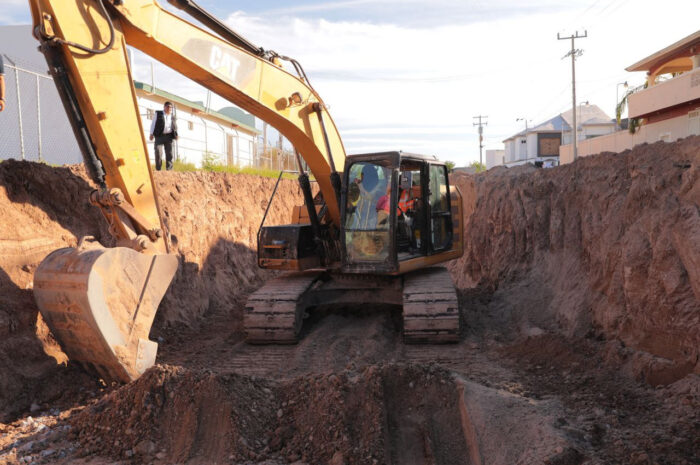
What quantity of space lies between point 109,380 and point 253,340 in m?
2.37

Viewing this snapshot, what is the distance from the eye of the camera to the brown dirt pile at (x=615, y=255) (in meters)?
5.45

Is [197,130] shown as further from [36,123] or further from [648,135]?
[648,135]

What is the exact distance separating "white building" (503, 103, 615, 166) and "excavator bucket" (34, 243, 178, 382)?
181 ft

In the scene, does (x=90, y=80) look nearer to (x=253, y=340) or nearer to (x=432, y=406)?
(x=253, y=340)

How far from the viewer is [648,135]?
75.3 feet

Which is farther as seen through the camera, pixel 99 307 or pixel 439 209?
pixel 439 209

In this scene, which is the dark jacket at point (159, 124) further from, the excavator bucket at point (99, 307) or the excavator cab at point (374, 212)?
the excavator bucket at point (99, 307)

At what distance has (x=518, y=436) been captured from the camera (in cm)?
439

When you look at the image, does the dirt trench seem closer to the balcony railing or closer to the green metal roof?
the green metal roof

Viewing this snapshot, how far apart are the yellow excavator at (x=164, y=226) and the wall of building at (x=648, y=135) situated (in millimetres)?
14081

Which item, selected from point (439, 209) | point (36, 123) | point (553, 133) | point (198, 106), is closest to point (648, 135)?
point (439, 209)

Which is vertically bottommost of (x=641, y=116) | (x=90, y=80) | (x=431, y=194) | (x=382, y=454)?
(x=382, y=454)

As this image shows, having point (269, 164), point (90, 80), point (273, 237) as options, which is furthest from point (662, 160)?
point (269, 164)

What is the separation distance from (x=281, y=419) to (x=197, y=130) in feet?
67.1
